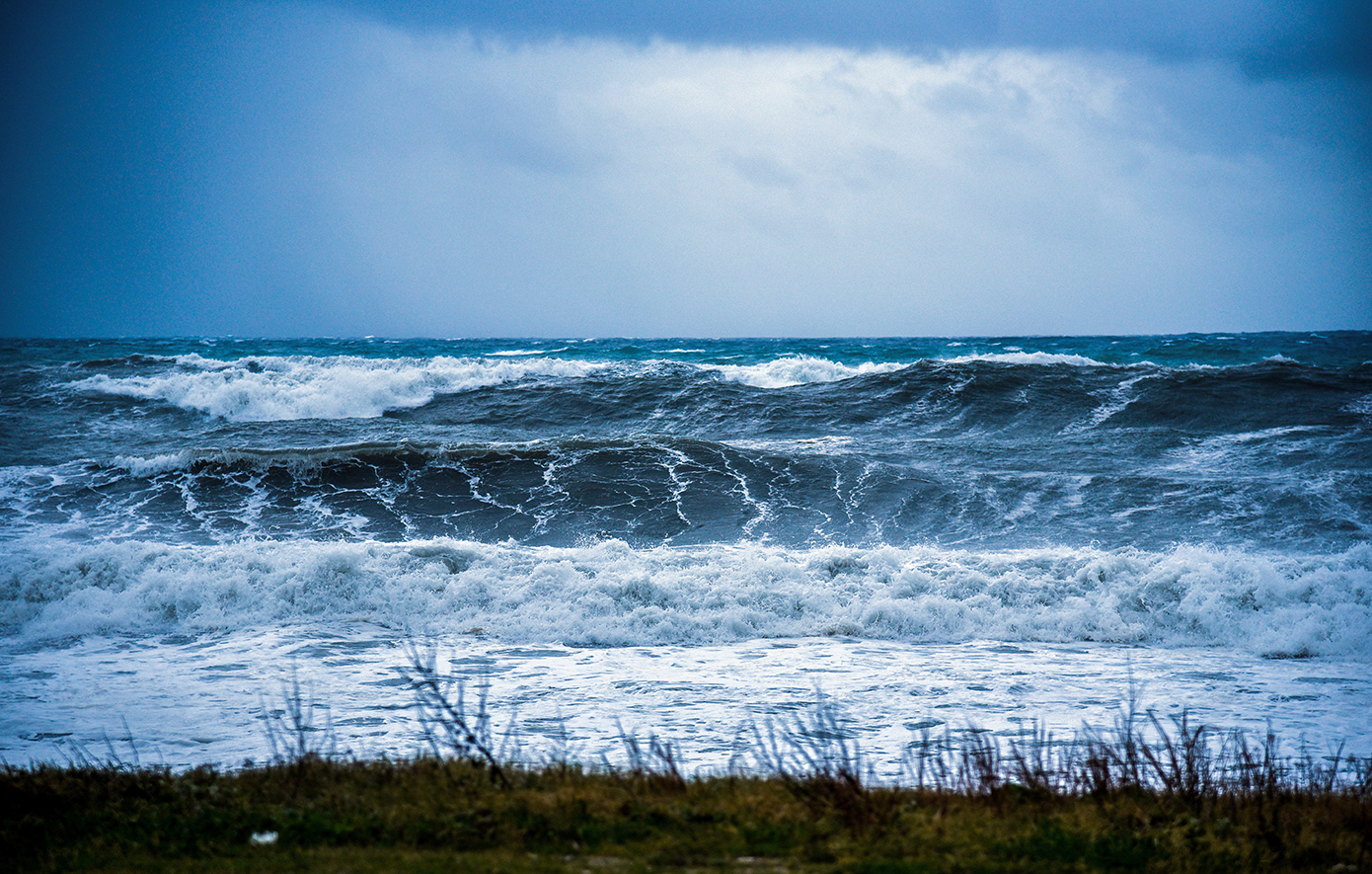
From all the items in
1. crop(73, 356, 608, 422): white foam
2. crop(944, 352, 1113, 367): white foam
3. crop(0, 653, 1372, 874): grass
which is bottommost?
crop(0, 653, 1372, 874): grass

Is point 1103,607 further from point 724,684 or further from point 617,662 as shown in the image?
point 617,662

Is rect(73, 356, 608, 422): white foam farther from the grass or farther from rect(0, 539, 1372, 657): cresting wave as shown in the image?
the grass

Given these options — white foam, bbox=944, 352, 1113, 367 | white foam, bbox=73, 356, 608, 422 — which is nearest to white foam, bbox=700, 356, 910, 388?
white foam, bbox=944, 352, 1113, 367

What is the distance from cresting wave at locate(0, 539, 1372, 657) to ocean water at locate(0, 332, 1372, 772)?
5 centimetres

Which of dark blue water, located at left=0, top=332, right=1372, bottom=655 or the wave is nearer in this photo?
dark blue water, located at left=0, top=332, right=1372, bottom=655

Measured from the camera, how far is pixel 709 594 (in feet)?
36.1

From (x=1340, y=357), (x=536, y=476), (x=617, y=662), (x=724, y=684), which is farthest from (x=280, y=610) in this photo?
(x=1340, y=357)

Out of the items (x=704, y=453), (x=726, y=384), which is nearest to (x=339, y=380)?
(x=726, y=384)

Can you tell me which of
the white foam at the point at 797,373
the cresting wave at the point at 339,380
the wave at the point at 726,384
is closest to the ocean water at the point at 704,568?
the wave at the point at 726,384

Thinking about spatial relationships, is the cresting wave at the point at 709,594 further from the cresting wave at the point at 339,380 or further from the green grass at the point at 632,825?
the cresting wave at the point at 339,380

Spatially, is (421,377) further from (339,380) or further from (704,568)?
(704,568)

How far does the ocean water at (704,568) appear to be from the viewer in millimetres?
7719

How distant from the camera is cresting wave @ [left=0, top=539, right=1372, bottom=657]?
10.2 meters

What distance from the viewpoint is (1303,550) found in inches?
500
